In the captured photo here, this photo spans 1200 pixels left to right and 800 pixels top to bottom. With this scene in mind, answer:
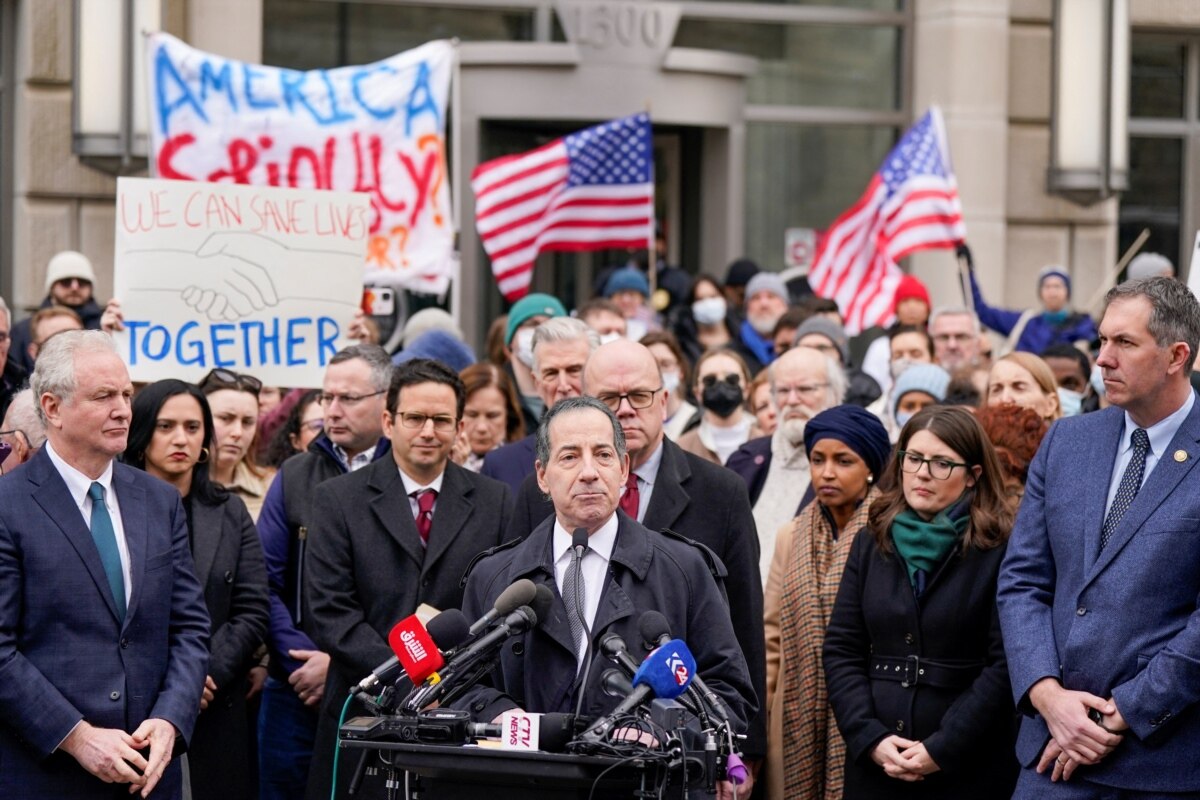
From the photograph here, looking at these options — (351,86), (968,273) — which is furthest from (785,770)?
(968,273)

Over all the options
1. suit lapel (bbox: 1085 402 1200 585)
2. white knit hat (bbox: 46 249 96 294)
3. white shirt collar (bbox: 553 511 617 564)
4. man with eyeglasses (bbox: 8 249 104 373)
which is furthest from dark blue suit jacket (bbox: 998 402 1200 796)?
white knit hat (bbox: 46 249 96 294)

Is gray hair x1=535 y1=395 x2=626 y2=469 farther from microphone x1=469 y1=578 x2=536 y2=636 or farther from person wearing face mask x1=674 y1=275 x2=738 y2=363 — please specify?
person wearing face mask x1=674 y1=275 x2=738 y2=363

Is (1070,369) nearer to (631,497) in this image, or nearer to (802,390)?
(802,390)

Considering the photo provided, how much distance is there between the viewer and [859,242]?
13.4 m

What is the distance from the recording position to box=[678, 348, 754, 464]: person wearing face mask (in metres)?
9.12

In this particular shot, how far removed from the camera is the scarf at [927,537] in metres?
6.41

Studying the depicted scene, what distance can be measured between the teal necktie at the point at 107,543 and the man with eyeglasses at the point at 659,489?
1389 mm

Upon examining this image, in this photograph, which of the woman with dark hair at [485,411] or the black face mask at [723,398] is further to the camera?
the black face mask at [723,398]

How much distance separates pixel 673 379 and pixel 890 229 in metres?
3.89

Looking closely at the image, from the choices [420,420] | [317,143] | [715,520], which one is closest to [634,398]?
[715,520]

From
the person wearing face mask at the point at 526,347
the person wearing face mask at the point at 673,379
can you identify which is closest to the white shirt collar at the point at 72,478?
the person wearing face mask at the point at 526,347

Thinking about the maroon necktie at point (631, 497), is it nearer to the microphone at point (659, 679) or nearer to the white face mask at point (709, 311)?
the microphone at point (659, 679)

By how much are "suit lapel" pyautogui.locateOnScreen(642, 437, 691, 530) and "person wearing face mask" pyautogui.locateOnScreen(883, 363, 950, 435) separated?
276cm

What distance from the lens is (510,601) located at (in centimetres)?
482
